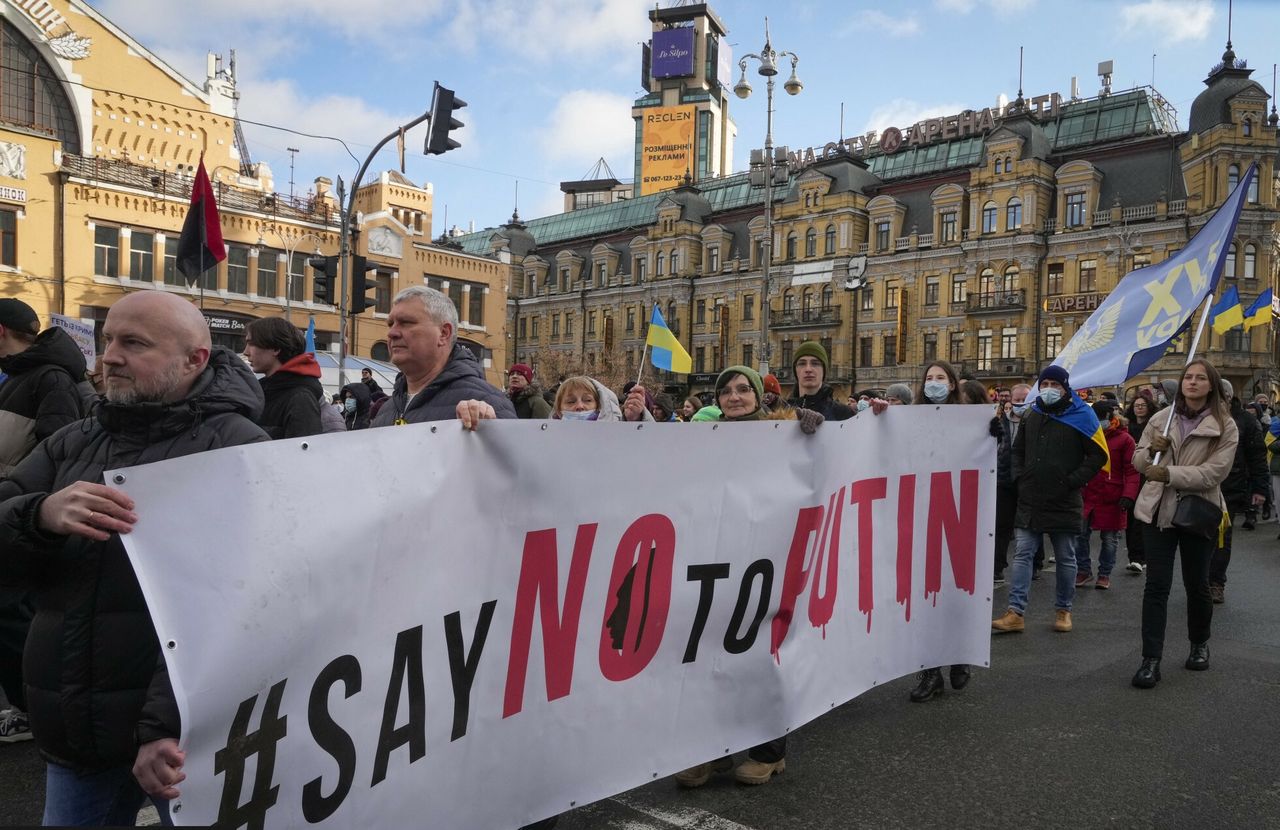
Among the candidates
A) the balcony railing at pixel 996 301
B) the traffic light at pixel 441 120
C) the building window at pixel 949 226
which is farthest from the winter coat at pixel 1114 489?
Answer: the building window at pixel 949 226

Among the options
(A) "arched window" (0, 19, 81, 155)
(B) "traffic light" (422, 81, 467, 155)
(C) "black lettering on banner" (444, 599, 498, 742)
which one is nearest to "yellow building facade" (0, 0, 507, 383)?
(A) "arched window" (0, 19, 81, 155)

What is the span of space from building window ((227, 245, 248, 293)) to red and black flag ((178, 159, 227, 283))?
22553mm

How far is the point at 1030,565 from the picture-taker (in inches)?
256

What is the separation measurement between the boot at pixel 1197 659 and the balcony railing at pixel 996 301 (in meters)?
46.5

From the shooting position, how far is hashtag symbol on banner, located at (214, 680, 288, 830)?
6.83 feet

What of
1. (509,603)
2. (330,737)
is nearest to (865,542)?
(509,603)

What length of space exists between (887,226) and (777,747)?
54553mm

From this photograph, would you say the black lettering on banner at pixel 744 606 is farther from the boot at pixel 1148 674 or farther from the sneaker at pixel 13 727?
the sneaker at pixel 13 727

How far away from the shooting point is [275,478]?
2182 mm

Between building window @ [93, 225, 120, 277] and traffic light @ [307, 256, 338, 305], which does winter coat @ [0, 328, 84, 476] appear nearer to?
traffic light @ [307, 256, 338, 305]

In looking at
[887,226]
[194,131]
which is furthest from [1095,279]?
[194,131]

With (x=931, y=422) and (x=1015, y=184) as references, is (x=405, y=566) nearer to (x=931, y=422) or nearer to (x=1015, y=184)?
(x=931, y=422)

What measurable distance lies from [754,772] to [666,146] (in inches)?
3962

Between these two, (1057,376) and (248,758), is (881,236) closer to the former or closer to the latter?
(1057,376)
